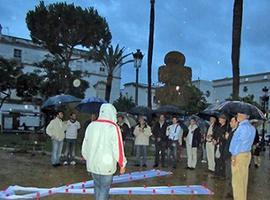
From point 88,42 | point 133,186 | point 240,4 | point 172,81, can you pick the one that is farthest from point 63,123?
point 88,42

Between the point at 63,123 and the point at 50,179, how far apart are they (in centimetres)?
348

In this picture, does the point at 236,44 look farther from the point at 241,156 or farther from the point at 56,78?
the point at 56,78

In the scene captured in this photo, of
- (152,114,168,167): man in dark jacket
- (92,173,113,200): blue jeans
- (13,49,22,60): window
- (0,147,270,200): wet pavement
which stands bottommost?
(0,147,270,200): wet pavement

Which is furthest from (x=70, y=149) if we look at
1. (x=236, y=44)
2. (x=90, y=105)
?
(x=236, y=44)

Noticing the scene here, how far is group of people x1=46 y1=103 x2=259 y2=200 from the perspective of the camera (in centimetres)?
611

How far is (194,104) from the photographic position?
53312 millimetres

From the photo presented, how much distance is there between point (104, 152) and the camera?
19.9 feet

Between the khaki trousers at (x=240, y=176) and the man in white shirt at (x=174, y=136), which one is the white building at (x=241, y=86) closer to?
the man in white shirt at (x=174, y=136)

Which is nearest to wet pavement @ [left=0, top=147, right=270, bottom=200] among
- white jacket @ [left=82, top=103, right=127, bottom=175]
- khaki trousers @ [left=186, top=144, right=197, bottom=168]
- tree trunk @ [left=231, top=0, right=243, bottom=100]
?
khaki trousers @ [left=186, top=144, right=197, bottom=168]

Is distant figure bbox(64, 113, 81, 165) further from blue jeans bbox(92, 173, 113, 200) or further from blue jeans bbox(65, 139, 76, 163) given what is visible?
blue jeans bbox(92, 173, 113, 200)

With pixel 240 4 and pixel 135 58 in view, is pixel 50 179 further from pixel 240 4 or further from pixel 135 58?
pixel 135 58

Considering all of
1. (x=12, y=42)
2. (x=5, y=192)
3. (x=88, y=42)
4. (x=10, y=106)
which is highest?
(x=12, y=42)

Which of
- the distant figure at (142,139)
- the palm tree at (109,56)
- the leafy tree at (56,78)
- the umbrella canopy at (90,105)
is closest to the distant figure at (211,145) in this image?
the distant figure at (142,139)

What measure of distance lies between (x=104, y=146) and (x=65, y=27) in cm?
3384
